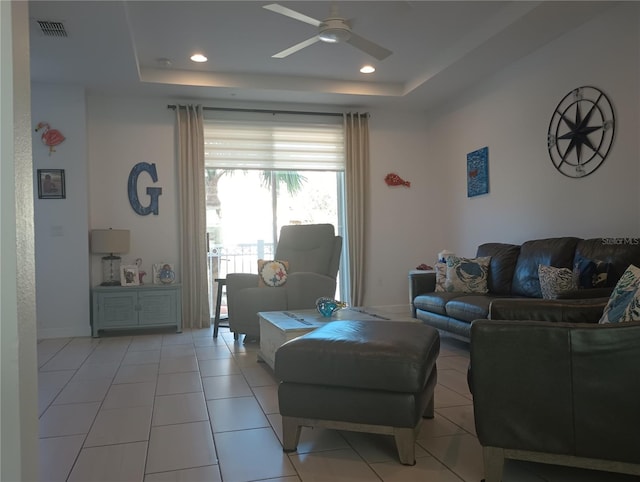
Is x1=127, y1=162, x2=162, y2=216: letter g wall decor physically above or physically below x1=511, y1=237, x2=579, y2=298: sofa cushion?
above

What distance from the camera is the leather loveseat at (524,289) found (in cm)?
211

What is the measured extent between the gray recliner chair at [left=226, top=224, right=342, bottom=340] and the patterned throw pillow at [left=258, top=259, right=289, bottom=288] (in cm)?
6

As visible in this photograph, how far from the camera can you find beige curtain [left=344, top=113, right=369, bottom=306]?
19.2 ft

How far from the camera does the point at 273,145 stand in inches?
226

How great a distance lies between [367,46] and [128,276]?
3.27m

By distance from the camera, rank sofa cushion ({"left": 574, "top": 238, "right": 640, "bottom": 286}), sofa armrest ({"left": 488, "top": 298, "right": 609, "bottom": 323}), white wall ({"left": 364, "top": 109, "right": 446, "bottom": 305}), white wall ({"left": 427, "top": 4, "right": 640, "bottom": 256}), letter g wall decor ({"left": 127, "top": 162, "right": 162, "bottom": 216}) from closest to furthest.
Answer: sofa armrest ({"left": 488, "top": 298, "right": 609, "bottom": 323}) < sofa cushion ({"left": 574, "top": 238, "right": 640, "bottom": 286}) < white wall ({"left": 427, "top": 4, "right": 640, "bottom": 256}) < letter g wall decor ({"left": 127, "top": 162, "right": 162, "bottom": 216}) < white wall ({"left": 364, "top": 109, "right": 446, "bottom": 305})

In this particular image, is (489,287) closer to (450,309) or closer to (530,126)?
(450,309)

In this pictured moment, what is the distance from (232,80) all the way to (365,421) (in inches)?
162

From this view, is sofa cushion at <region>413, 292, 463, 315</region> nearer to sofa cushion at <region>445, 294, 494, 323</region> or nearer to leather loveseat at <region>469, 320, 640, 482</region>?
sofa cushion at <region>445, 294, 494, 323</region>

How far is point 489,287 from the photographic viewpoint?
4207mm

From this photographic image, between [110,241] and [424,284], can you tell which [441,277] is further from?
[110,241]

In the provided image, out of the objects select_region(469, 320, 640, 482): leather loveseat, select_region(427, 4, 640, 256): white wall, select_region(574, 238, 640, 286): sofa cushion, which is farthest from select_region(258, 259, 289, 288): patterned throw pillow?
select_region(469, 320, 640, 482): leather loveseat

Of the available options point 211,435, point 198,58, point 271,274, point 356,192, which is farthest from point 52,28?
point 356,192

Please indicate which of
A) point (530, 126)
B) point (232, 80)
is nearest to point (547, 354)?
point (530, 126)
